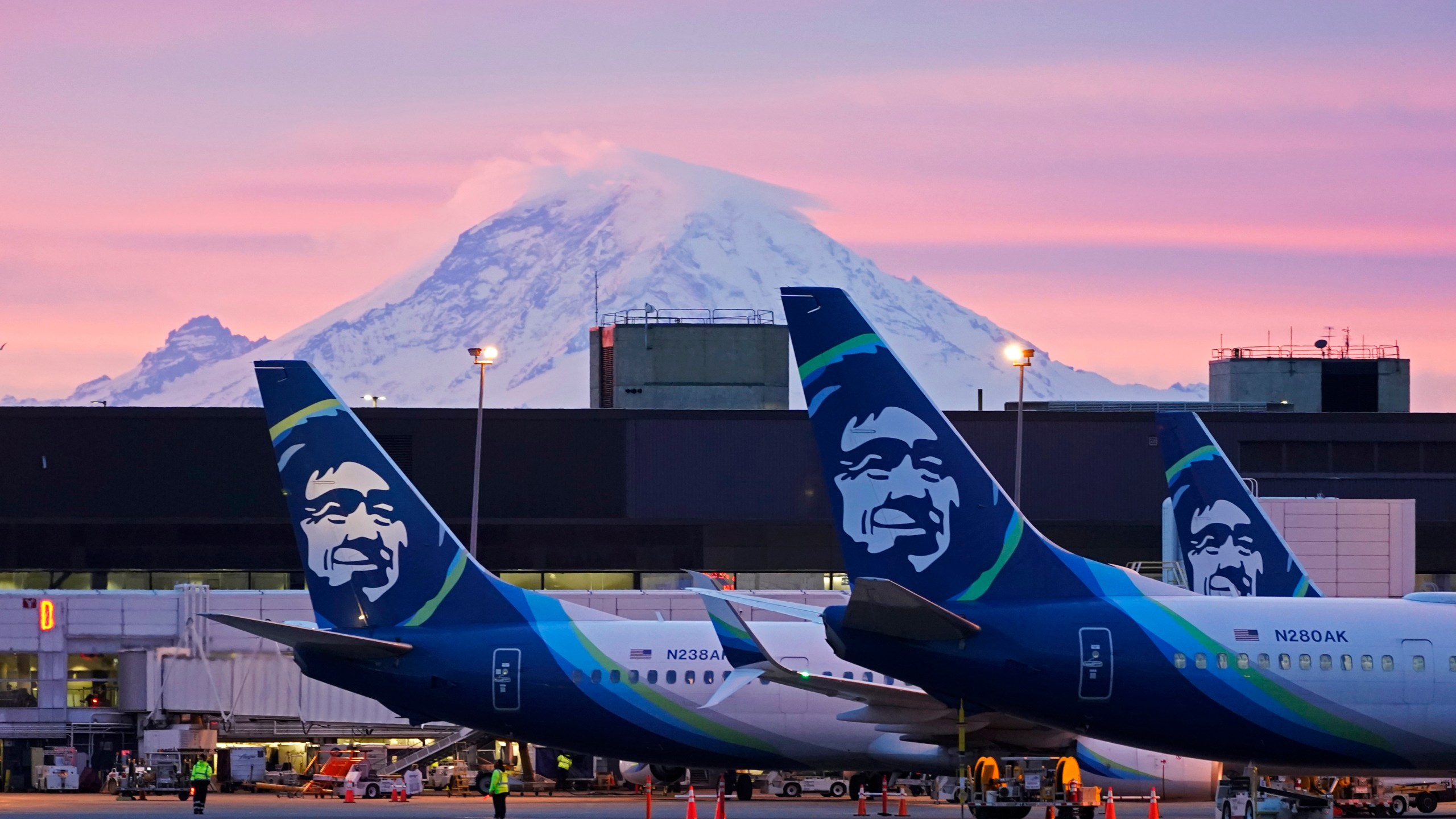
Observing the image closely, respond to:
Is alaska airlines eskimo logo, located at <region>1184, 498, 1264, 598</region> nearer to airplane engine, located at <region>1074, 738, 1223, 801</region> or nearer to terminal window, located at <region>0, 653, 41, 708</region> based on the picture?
airplane engine, located at <region>1074, 738, 1223, 801</region>

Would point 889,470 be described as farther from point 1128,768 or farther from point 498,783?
point 498,783

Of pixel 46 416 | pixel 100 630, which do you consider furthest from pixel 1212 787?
pixel 46 416

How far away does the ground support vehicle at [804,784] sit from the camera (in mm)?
57094

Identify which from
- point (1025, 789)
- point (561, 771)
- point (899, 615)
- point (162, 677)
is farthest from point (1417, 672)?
point (162, 677)

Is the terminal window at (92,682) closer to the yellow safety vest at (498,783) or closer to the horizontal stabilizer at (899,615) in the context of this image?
the yellow safety vest at (498,783)

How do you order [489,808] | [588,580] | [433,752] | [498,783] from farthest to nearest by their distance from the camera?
[588,580] → [433,752] → [489,808] → [498,783]

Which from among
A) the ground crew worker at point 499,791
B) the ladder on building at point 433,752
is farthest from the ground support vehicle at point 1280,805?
the ladder on building at point 433,752

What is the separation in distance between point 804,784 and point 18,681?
23.7 metres

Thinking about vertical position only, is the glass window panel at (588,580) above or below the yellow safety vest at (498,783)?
above

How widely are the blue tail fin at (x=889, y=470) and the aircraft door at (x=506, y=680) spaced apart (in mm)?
11400

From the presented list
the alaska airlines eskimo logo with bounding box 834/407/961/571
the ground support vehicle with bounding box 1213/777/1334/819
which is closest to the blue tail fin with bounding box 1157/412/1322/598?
the ground support vehicle with bounding box 1213/777/1334/819

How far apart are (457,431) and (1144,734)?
2475 inches

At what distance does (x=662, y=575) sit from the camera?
309 ft

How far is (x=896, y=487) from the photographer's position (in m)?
32.1
